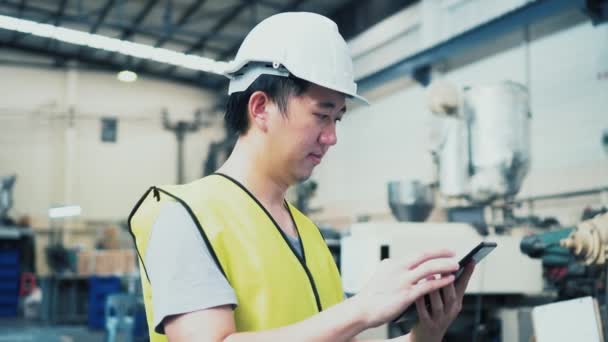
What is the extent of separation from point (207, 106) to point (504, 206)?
7.17 m

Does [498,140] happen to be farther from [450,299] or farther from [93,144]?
[93,144]

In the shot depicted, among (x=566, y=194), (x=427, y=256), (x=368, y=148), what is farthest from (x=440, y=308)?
(x=368, y=148)

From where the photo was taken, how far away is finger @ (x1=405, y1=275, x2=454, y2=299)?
2.45ft

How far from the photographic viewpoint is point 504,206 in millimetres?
2604

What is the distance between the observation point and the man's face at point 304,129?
2.99 ft

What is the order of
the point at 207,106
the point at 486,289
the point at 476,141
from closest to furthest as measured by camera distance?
the point at 486,289, the point at 476,141, the point at 207,106

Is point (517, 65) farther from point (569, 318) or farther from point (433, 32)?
point (569, 318)

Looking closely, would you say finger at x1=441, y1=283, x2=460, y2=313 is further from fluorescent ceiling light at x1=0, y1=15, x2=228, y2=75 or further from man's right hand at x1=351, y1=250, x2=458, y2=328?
fluorescent ceiling light at x1=0, y1=15, x2=228, y2=75

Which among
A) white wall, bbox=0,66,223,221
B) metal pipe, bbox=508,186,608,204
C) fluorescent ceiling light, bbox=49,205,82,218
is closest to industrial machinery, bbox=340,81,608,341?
metal pipe, bbox=508,186,608,204

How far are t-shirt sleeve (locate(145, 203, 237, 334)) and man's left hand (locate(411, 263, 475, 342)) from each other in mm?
248

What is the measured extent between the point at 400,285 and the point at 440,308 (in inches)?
5.4

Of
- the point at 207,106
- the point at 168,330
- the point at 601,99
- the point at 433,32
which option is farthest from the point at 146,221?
the point at 207,106

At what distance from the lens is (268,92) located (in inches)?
36.4

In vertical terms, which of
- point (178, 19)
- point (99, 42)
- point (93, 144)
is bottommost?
point (93, 144)
